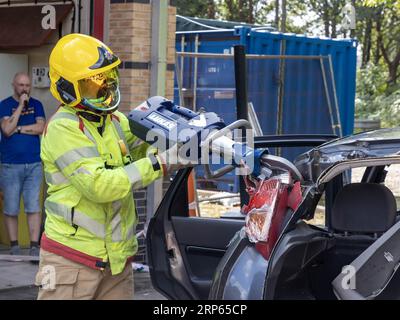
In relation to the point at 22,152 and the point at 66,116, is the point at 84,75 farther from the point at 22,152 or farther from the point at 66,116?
the point at 22,152

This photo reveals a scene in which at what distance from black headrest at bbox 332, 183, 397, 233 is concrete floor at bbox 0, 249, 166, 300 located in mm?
2805

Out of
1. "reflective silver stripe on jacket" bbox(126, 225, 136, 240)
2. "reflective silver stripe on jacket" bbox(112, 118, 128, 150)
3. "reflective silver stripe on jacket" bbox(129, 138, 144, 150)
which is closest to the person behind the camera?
"reflective silver stripe on jacket" bbox(126, 225, 136, 240)

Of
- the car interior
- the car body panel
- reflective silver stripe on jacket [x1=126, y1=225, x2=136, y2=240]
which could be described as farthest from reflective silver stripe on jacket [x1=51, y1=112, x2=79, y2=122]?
the car interior

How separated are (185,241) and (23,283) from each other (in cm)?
282

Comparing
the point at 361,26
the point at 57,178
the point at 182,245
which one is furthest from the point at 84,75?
the point at 361,26

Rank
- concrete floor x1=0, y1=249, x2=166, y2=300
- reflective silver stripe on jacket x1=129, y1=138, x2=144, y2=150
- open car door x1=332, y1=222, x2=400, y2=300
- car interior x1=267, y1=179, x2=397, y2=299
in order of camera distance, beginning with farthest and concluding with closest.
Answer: concrete floor x1=0, y1=249, x2=166, y2=300
reflective silver stripe on jacket x1=129, y1=138, x2=144, y2=150
car interior x1=267, y1=179, x2=397, y2=299
open car door x1=332, y1=222, x2=400, y2=300

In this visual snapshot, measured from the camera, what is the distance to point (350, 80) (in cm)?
1398

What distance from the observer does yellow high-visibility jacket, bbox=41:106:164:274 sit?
12.6ft

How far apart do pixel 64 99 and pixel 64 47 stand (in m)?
0.25

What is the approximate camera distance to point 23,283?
7359mm

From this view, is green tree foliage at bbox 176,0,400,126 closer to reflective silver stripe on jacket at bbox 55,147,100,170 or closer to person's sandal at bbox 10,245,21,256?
person's sandal at bbox 10,245,21,256

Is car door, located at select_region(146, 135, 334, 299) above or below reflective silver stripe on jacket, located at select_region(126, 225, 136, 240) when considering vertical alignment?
below

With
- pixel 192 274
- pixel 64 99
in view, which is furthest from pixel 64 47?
pixel 192 274
